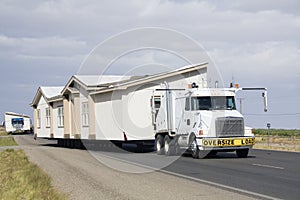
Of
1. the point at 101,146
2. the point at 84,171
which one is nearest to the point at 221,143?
the point at 84,171

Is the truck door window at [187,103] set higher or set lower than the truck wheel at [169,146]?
higher

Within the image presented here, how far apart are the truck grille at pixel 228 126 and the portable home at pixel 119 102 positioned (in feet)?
10.7

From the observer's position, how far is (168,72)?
32.3m

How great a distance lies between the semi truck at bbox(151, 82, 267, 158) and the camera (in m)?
22.9

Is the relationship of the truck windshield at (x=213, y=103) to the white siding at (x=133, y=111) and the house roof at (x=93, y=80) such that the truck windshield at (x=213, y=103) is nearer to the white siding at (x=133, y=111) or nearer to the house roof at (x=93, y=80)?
the white siding at (x=133, y=111)

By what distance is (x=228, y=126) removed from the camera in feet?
75.3

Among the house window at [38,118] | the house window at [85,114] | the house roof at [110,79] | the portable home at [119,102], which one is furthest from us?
→ the house window at [38,118]

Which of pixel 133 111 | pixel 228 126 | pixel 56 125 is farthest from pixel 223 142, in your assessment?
pixel 56 125

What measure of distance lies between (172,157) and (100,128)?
378 inches

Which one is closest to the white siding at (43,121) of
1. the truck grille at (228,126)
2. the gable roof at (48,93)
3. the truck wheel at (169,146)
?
the gable roof at (48,93)

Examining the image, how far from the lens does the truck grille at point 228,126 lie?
22.9m

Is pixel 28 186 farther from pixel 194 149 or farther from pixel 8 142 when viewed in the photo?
pixel 8 142

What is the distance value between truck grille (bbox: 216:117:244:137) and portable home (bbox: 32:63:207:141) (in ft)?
10.7

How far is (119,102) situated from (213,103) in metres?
8.91
